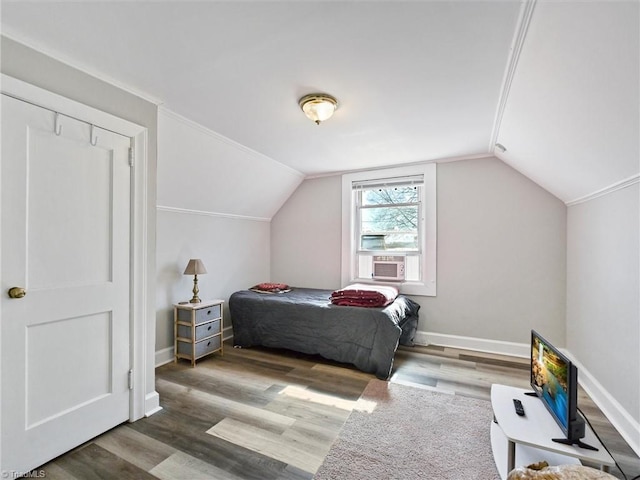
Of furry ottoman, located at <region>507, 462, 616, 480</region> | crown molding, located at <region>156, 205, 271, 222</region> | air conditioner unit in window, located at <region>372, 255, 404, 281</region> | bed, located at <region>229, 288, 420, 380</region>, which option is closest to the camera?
furry ottoman, located at <region>507, 462, 616, 480</region>

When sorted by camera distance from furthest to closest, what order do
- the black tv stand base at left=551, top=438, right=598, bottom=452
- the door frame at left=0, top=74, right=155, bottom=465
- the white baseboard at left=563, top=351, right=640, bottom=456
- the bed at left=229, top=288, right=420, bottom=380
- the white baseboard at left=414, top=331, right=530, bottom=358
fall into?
the white baseboard at left=414, top=331, right=530, bottom=358
the bed at left=229, top=288, right=420, bottom=380
the door frame at left=0, top=74, right=155, bottom=465
the white baseboard at left=563, top=351, right=640, bottom=456
the black tv stand base at left=551, top=438, right=598, bottom=452

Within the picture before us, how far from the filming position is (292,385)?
8.82ft

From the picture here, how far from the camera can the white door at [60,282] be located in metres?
1.59

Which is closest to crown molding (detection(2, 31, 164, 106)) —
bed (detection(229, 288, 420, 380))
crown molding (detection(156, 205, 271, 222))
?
crown molding (detection(156, 205, 271, 222))

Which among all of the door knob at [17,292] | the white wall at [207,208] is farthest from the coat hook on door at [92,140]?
the door knob at [17,292]

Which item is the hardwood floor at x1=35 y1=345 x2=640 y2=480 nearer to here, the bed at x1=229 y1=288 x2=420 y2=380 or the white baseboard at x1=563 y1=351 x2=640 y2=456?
the white baseboard at x1=563 y1=351 x2=640 y2=456

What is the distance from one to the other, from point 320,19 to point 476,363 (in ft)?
11.1

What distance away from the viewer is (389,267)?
13.1 ft

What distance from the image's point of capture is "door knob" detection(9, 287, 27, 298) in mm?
1582

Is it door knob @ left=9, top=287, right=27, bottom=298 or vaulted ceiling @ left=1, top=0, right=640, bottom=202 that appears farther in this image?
door knob @ left=9, top=287, right=27, bottom=298

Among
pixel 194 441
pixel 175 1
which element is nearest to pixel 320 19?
pixel 175 1

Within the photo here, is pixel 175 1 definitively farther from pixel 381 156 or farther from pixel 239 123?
pixel 381 156

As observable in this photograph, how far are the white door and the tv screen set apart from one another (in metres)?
2.67

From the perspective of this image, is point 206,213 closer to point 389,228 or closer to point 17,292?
point 17,292
